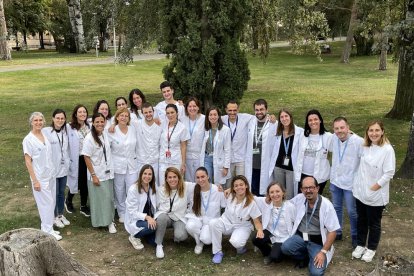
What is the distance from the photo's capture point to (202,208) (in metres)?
5.89

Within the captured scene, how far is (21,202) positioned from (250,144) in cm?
401

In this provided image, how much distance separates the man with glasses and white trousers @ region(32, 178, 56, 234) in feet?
10.0

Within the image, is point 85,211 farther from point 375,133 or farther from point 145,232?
point 375,133

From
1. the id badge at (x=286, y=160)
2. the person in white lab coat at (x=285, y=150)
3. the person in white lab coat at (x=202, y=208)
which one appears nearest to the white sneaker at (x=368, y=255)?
the person in white lab coat at (x=285, y=150)

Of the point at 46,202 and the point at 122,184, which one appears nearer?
the point at 46,202

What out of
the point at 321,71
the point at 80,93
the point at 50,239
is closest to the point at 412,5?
the point at 50,239

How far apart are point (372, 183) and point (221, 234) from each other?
188 centimetres

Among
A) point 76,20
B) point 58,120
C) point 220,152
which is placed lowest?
point 220,152

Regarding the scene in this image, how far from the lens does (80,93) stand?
63.7ft

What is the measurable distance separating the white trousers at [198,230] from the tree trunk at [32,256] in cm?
166

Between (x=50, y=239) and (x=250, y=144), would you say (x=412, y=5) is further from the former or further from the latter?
(x=50, y=239)

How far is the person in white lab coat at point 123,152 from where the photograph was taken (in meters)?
6.45

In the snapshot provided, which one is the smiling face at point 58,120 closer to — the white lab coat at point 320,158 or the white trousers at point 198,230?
the white trousers at point 198,230

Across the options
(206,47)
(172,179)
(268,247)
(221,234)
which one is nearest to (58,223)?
(172,179)
